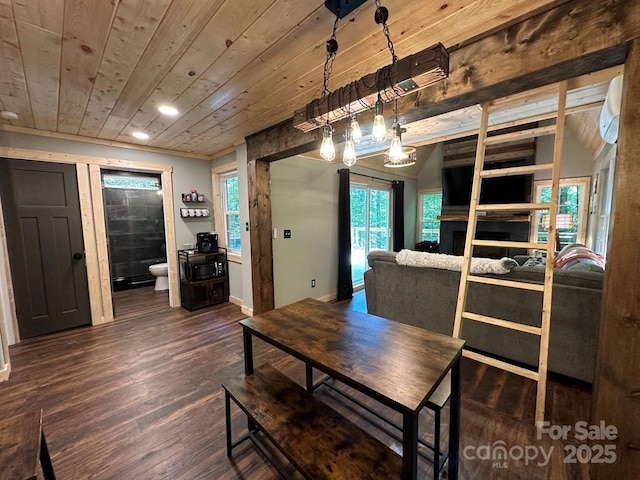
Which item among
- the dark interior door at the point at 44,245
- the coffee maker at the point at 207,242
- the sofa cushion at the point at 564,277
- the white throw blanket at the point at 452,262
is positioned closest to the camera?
the sofa cushion at the point at 564,277

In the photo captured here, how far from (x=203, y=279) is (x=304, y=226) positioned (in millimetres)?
1753

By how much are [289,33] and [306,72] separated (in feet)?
1.33

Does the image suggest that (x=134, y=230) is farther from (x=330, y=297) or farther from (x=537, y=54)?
(x=537, y=54)

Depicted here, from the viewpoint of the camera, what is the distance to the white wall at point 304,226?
3.63 metres

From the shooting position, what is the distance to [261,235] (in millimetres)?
3244

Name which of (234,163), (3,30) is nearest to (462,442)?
(3,30)

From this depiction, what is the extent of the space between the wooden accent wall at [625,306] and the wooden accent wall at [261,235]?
286cm

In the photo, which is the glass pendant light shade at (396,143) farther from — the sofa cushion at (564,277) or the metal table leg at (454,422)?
the sofa cushion at (564,277)

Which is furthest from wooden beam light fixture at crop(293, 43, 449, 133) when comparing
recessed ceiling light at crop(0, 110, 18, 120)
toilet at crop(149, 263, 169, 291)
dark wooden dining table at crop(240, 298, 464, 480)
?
toilet at crop(149, 263, 169, 291)

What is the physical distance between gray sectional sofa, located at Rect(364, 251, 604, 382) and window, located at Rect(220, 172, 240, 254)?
2417 millimetres

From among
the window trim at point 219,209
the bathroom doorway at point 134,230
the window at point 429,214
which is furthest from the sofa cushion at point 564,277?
the bathroom doorway at point 134,230

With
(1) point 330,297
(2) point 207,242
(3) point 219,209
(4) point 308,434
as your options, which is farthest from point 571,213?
(2) point 207,242

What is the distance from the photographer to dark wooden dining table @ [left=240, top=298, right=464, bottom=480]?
945mm

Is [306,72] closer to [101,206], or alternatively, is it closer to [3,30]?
[3,30]
